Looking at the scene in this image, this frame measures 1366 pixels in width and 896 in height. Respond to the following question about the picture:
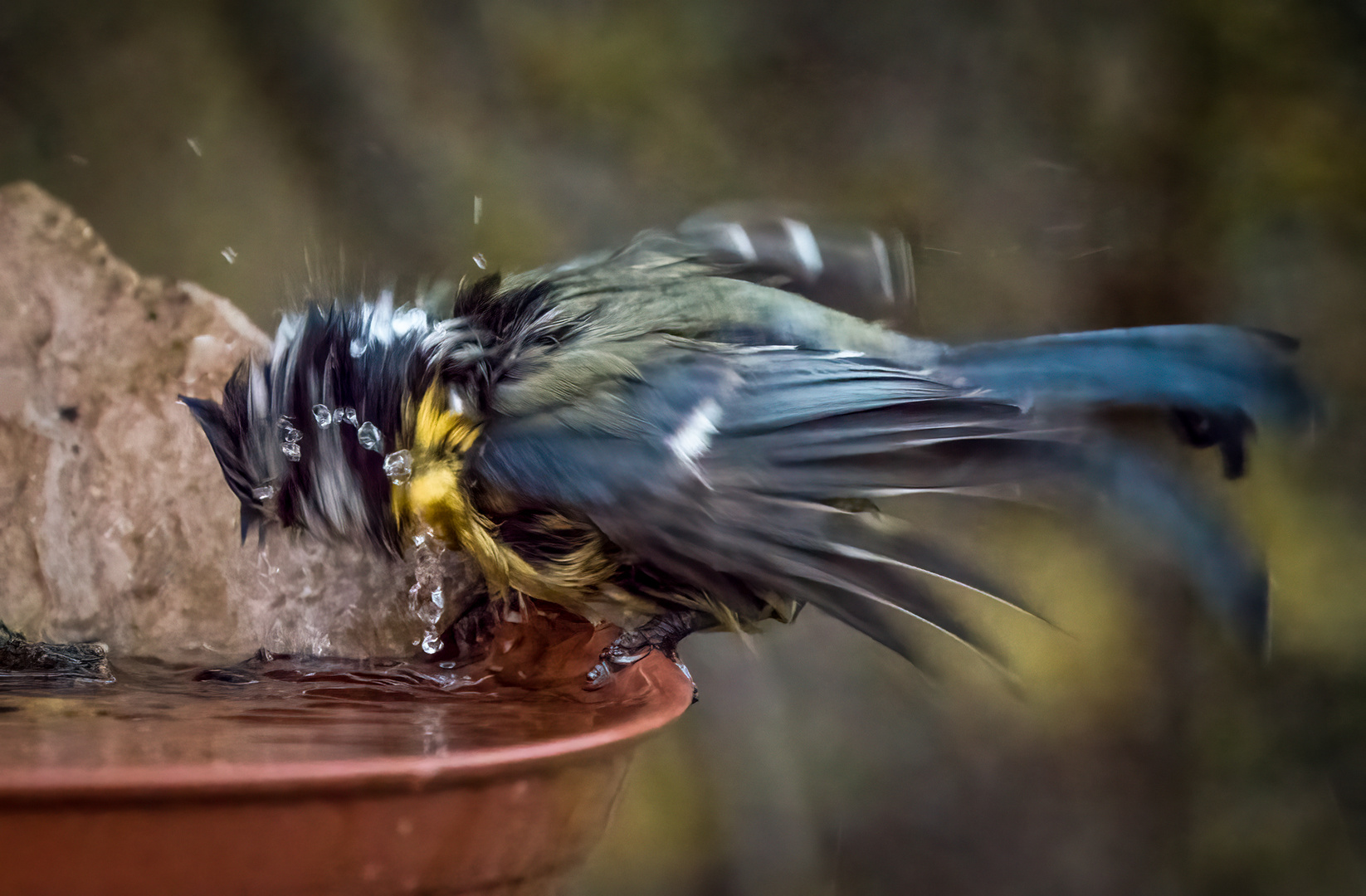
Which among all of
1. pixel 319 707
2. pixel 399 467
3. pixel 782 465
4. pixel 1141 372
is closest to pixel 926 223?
pixel 1141 372

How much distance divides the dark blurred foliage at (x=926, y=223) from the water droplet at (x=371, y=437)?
15.6 inches

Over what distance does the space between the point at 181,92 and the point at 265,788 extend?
1200 millimetres

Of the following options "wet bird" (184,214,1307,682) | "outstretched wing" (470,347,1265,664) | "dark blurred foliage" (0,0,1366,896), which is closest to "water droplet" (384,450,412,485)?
"wet bird" (184,214,1307,682)

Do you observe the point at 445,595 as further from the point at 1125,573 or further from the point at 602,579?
the point at 1125,573

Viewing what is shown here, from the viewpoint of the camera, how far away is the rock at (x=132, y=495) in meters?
0.98

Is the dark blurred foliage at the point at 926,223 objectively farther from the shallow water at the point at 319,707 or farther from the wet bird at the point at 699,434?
the shallow water at the point at 319,707

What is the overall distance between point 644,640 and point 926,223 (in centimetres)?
77

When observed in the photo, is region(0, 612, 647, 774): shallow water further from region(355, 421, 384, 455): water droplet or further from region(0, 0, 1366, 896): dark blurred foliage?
region(0, 0, 1366, 896): dark blurred foliage

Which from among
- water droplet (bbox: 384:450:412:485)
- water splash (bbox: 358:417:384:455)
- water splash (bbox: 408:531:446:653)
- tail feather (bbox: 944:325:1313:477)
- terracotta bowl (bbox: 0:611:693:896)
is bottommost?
water splash (bbox: 408:531:446:653)

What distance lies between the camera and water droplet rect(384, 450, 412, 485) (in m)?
0.88

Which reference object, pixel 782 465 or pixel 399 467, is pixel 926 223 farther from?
pixel 399 467

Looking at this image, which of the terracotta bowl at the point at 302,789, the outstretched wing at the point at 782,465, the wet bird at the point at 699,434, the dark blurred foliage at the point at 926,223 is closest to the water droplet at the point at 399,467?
the wet bird at the point at 699,434

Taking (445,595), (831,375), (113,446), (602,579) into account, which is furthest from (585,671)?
(113,446)

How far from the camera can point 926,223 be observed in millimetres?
1319
